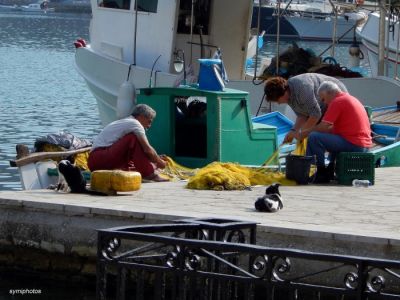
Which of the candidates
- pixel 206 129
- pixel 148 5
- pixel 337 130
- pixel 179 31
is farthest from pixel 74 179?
pixel 148 5

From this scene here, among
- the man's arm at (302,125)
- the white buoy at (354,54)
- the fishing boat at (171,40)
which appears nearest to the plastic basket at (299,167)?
the man's arm at (302,125)

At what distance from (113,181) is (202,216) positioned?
1.75m

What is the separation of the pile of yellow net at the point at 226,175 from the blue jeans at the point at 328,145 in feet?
1.38

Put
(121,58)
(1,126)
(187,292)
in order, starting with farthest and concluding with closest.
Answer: (1,126) → (121,58) → (187,292)

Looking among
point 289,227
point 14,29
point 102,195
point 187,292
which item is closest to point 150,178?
point 102,195

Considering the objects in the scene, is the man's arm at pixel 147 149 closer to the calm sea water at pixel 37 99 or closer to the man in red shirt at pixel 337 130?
the man in red shirt at pixel 337 130

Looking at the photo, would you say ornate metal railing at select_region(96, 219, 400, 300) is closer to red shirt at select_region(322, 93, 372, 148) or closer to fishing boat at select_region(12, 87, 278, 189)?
red shirt at select_region(322, 93, 372, 148)

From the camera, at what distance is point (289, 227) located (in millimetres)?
9125

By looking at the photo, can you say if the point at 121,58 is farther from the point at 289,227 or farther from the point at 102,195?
the point at 289,227

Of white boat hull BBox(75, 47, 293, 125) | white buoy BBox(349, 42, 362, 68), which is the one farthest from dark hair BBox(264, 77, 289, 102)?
white buoy BBox(349, 42, 362, 68)

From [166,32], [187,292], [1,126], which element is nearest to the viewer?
[187,292]

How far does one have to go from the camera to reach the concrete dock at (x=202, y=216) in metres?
8.96

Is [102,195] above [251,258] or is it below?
below

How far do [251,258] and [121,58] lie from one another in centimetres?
1404
